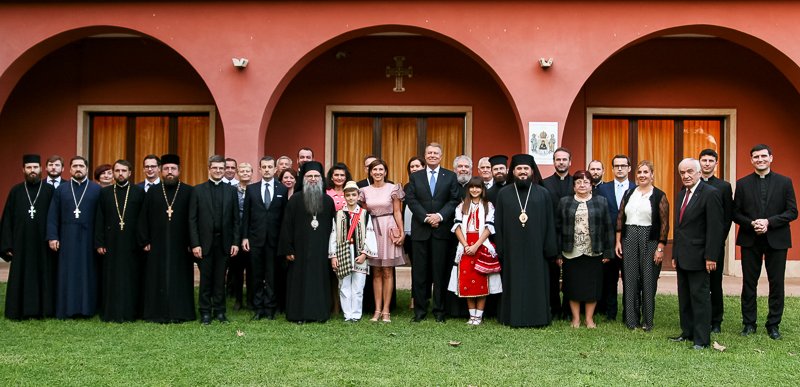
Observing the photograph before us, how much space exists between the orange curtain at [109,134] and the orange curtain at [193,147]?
3.36ft

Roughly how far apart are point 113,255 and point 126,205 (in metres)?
0.56

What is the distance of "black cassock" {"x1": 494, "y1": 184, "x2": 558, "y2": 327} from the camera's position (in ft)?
24.7

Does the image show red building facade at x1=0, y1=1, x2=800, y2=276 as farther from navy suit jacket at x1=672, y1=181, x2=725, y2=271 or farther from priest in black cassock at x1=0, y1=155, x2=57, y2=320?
navy suit jacket at x1=672, y1=181, x2=725, y2=271

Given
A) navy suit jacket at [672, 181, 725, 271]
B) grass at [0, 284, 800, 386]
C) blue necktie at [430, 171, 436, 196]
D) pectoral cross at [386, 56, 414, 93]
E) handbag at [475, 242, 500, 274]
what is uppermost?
pectoral cross at [386, 56, 414, 93]

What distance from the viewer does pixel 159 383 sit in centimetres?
521

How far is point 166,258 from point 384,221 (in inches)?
94.4

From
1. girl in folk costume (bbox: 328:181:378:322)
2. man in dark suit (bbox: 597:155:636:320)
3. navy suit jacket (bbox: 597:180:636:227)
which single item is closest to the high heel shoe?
girl in folk costume (bbox: 328:181:378:322)

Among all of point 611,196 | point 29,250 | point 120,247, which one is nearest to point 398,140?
point 611,196

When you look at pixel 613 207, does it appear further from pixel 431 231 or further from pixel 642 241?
pixel 431 231

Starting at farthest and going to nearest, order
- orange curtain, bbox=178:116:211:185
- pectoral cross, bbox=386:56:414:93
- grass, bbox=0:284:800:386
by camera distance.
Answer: orange curtain, bbox=178:116:211:185 → pectoral cross, bbox=386:56:414:93 → grass, bbox=0:284:800:386

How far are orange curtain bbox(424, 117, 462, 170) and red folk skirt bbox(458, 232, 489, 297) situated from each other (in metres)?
4.81

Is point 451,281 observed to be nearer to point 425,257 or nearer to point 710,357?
point 425,257

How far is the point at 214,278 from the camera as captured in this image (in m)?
7.84

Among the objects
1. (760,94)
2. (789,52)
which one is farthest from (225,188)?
(760,94)
